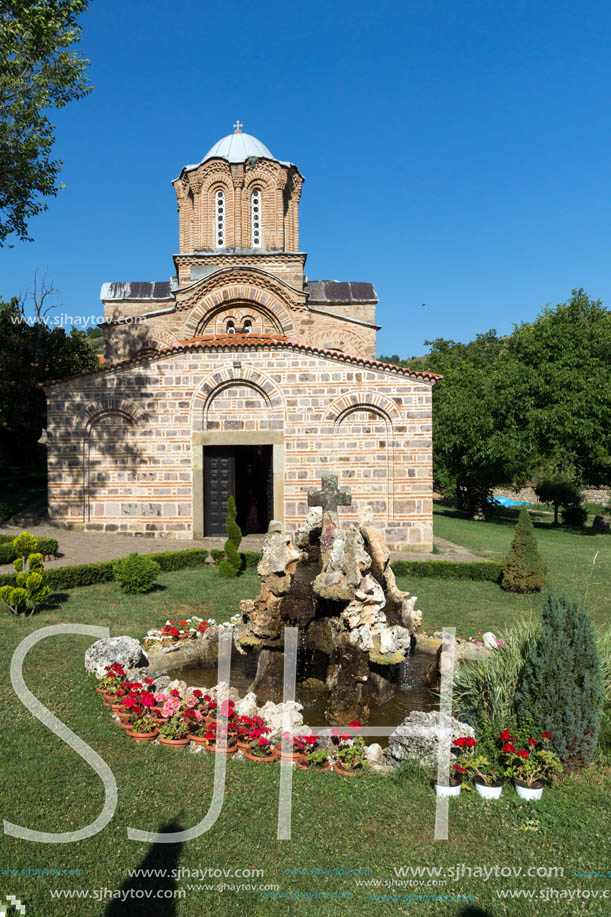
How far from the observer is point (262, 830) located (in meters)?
4.02

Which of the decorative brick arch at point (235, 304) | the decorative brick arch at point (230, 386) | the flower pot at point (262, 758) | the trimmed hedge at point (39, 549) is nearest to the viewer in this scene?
the flower pot at point (262, 758)

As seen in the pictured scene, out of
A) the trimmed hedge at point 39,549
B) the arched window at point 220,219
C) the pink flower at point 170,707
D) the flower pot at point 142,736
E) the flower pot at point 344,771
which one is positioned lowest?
the flower pot at point 344,771

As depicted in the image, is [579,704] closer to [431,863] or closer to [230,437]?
[431,863]

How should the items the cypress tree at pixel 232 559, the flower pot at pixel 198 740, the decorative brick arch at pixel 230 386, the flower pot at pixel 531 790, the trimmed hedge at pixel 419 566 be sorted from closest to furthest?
the flower pot at pixel 531 790
the flower pot at pixel 198 740
the cypress tree at pixel 232 559
the trimmed hedge at pixel 419 566
the decorative brick arch at pixel 230 386

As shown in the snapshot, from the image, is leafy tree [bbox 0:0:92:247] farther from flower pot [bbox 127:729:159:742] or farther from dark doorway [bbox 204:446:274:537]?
flower pot [bbox 127:729:159:742]

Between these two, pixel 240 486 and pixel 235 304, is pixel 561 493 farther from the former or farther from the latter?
pixel 235 304

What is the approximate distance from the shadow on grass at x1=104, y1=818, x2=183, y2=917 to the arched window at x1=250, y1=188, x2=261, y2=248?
20575 millimetres

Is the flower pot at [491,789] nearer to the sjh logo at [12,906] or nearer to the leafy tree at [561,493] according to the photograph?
the sjh logo at [12,906]

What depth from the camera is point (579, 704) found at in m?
4.81

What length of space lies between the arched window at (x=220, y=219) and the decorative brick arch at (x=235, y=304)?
11.3ft

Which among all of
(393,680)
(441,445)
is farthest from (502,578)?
(441,445)

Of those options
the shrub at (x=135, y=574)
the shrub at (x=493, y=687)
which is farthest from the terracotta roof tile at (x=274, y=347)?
the shrub at (x=493, y=687)

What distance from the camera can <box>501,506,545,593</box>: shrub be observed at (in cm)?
1159

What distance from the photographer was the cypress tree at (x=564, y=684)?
15.7 ft
